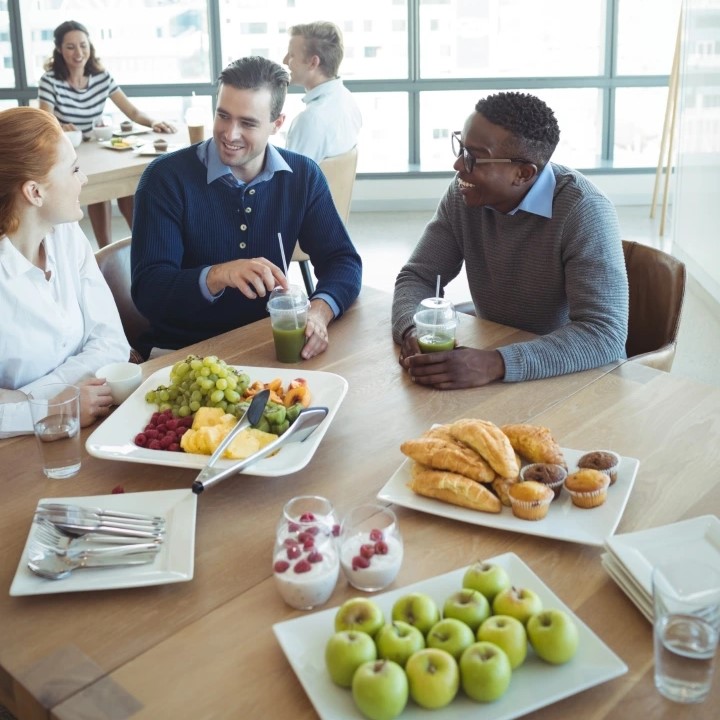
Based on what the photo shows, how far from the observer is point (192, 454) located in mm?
1590

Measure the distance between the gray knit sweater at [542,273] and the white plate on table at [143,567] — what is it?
0.78m

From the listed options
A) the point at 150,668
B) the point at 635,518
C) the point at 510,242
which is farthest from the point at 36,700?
the point at 510,242

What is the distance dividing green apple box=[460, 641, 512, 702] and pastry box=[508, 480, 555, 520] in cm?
37

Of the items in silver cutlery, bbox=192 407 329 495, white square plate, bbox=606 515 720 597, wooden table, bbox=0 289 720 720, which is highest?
silver cutlery, bbox=192 407 329 495

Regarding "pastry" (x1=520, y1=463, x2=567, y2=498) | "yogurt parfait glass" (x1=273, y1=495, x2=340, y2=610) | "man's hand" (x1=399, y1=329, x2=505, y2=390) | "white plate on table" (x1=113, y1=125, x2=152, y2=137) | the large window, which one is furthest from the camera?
the large window

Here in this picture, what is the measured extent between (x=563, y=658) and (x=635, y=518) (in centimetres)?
41

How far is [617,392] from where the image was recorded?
1842 millimetres

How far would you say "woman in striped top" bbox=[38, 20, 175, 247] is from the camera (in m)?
5.19

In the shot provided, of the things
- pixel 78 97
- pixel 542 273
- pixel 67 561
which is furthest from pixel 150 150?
pixel 67 561

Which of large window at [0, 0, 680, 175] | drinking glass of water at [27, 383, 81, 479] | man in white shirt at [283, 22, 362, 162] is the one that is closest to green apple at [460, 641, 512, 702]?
drinking glass of water at [27, 383, 81, 479]

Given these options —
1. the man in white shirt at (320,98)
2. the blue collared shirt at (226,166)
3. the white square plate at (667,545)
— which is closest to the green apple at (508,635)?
the white square plate at (667,545)

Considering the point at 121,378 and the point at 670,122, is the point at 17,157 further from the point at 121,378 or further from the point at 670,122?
the point at 670,122

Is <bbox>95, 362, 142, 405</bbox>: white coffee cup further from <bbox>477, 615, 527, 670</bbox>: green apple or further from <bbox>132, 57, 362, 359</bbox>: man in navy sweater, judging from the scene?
<bbox>477, 615, 527, 670</bbox>: green apple

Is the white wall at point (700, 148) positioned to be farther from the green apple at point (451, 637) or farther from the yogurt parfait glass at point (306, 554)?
the green apple at point (451, 637)
